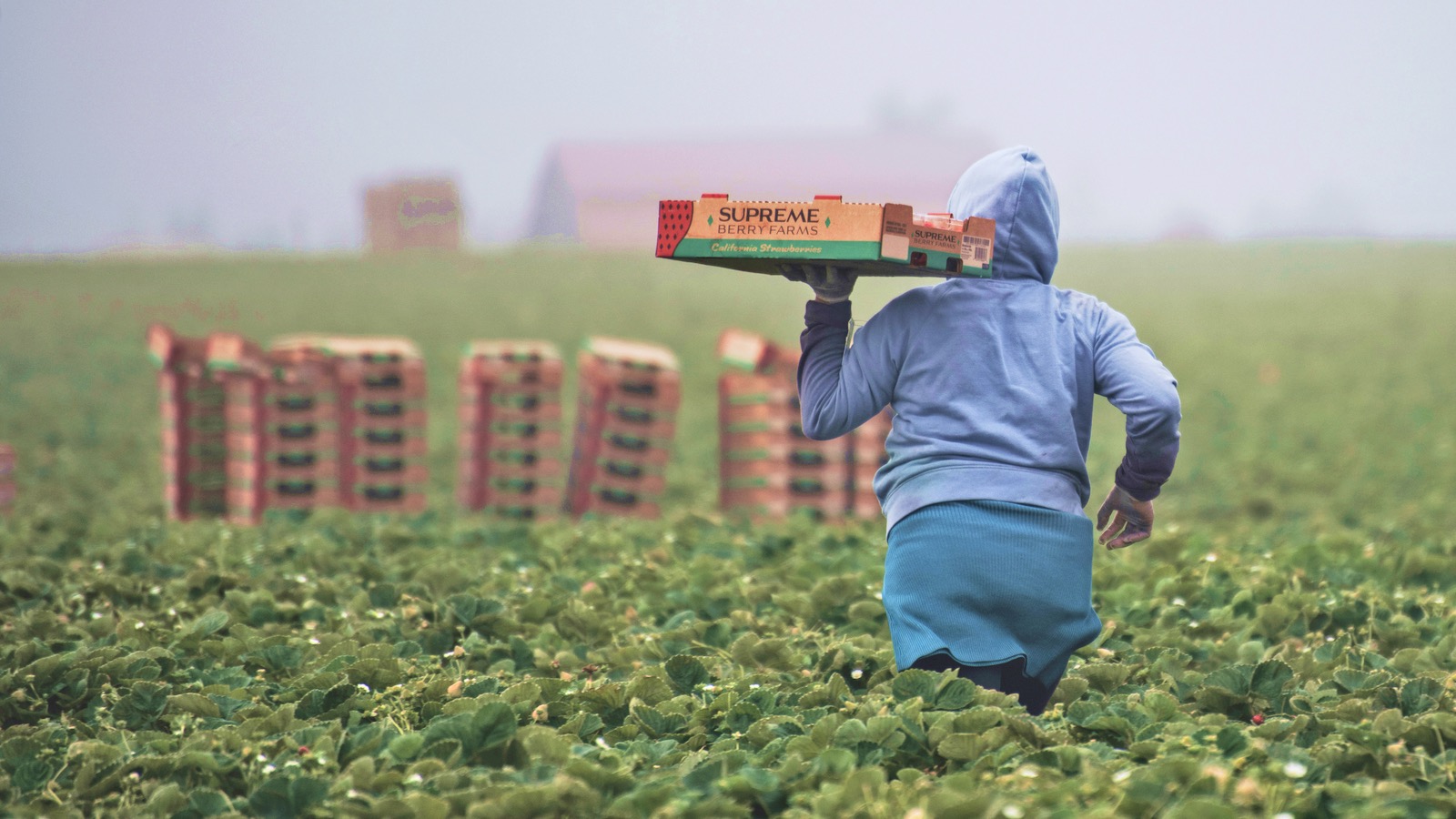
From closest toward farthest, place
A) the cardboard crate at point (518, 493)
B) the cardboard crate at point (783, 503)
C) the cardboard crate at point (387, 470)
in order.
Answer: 1. the cardboard crate at point (783, 503)
2. the cardboard crate at point (387, 470)
3. the cardboard crate at point (518, 493)

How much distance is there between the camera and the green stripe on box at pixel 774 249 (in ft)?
10.3

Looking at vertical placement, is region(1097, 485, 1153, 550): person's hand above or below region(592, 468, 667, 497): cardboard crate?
above

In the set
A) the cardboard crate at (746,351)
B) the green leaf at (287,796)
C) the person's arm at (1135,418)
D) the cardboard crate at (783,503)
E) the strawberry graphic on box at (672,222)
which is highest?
the strawberry graphic on box at (672,222)

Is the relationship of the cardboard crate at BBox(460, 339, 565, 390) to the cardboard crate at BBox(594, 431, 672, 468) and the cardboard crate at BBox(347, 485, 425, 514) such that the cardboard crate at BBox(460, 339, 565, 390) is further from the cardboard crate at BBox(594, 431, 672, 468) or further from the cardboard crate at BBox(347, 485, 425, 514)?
the cardboard crate at BBox(347, 485, 425, 514)

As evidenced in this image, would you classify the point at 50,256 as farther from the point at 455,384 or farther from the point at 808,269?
the point at 808,269

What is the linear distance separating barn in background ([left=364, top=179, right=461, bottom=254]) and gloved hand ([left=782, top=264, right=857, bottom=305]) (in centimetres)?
3785

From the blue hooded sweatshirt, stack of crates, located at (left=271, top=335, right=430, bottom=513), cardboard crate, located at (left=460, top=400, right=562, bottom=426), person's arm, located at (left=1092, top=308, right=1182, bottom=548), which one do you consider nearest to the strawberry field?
the blue hooded sweatshirt

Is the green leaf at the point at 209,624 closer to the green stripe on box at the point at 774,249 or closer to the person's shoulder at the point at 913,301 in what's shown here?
the green stripe on box at the point at 774,249

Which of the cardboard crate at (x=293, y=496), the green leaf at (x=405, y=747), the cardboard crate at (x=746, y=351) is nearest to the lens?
the green leaf at (x=405, y=747)

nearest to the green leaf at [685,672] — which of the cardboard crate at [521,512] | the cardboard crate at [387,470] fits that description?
the cardboard crate at [521,512]

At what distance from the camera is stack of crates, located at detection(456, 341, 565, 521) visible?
30.9 ft

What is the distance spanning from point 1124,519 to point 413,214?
39.2m

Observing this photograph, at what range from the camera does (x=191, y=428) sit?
9430mm

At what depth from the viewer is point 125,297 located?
1032 inches
